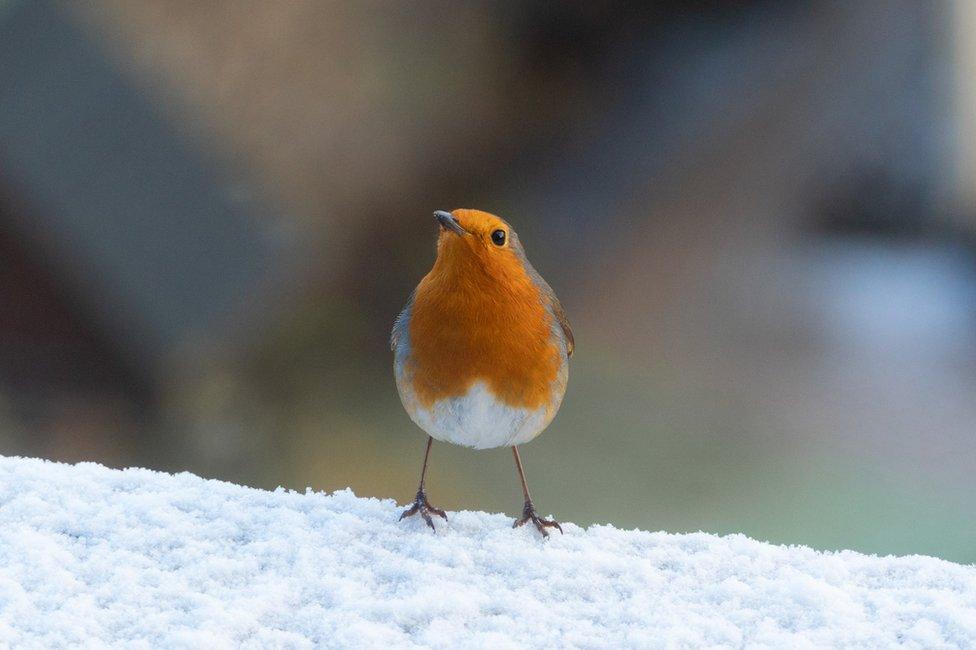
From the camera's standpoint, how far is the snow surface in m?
1.68

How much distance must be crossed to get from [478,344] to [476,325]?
0.04 metres

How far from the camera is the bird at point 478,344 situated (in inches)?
78.5

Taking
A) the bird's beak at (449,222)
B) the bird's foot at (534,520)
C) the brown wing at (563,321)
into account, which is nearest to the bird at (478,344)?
the bird's beak at (449,222)

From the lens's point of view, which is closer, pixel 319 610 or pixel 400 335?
pixel 319 610

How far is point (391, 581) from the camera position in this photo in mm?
1889

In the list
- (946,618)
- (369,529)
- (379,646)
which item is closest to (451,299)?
(369,529)

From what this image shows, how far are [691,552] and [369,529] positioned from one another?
653 millimetres

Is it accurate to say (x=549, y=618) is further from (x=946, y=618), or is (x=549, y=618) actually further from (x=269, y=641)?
(x=946, y=618)

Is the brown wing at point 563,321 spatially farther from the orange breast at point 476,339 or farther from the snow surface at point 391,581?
the snow surface at point 391,581

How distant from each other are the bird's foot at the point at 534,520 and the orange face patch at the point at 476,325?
298 millimetres

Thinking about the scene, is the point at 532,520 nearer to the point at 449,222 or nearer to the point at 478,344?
the point at 478,344

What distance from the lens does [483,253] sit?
199 centimetres

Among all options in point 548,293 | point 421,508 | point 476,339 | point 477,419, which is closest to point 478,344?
point 476,339

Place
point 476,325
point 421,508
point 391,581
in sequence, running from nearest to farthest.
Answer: point 391,581
point 476,325
point 421,508
